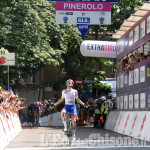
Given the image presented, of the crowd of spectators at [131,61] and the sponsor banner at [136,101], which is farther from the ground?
the crowd of spectators at [131,61]

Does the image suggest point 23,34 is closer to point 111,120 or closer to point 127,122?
point 111,120

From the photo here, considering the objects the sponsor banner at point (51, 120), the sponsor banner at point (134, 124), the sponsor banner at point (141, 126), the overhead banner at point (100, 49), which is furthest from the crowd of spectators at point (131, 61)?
the sponsor banner at point (51, 120)

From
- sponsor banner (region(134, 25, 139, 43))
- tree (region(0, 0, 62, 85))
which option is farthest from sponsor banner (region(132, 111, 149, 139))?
tree (region(0, 0, 62, 85))

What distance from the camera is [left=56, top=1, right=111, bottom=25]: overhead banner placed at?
19.6 m

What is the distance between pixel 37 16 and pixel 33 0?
171 centimetres

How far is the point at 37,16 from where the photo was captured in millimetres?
34031

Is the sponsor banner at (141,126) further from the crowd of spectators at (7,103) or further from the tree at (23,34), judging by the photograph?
the tree at (23,34)

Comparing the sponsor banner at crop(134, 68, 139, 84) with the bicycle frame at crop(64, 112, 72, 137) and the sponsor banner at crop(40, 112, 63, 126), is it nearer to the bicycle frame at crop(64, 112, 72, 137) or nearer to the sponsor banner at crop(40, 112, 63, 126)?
the bicycle frame at crop(64, 112, 72, 137)

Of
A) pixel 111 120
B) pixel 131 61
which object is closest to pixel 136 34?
pixel 131 61

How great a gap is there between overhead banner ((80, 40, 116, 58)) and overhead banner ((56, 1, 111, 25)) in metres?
9.09

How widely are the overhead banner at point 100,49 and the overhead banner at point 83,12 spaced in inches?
358

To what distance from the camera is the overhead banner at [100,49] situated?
29.6 metres

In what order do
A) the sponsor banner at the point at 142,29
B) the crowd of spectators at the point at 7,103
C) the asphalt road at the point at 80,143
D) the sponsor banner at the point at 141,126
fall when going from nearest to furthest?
the asphalt road at the point at 80,143
the sponsor banner at the point at 141,126
the crowd of spectators at the point at 7,103
the sponsor banner at the point at 142,29

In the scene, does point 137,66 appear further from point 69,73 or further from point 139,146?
point 69,73
